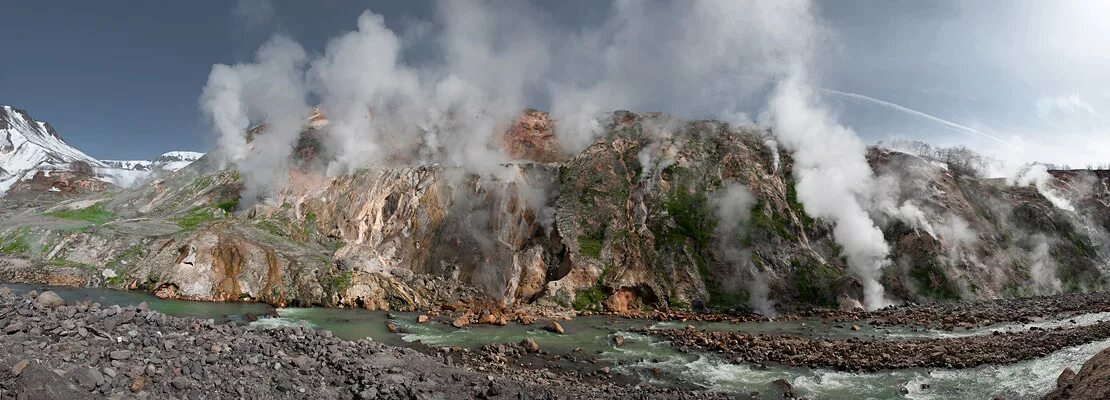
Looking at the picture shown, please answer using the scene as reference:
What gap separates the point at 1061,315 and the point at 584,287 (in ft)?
97.9

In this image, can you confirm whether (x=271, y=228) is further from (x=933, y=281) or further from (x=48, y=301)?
(x=933, y=281)

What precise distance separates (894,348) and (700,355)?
8592 mm

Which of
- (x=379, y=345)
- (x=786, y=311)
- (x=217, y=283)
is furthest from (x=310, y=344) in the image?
(x=786, y=311)

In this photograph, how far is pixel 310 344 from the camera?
15.8 m

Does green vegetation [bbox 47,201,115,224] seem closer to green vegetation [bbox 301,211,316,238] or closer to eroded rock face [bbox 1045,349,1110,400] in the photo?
green vegetation [bbox 301,211,316,238]

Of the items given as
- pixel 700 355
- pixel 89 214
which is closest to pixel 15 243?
pixel 89 214

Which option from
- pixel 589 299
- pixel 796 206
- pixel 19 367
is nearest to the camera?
pixel 19 367

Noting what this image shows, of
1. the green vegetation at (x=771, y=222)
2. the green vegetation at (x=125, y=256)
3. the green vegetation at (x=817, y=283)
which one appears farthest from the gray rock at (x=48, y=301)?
the green vegetation at (x=771, y=222)

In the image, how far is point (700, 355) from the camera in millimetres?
23578

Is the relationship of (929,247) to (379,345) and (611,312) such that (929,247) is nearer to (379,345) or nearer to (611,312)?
(611,312)

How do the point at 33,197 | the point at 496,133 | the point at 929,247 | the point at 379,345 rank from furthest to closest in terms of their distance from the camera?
the point at 33,197 → the point at 496,133 → the point at 929,247 → the point at 379,345

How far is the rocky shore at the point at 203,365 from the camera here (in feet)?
32.8

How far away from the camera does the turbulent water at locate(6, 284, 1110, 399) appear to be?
1784 centimetres

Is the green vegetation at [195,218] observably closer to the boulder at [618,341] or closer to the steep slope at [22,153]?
the boulder at [618,341]
